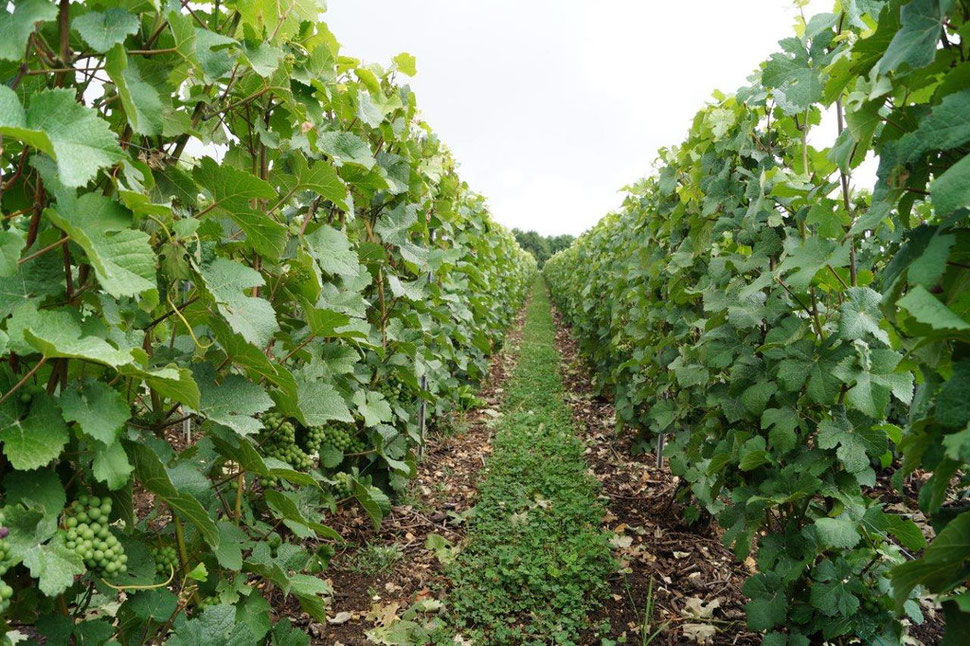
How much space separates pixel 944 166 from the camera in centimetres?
120

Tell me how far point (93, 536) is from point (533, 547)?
2856mm

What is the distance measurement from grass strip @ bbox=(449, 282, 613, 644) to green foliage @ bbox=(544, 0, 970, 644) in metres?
0.85

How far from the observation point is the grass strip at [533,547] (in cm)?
294

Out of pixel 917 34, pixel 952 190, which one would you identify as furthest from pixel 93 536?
pixel 917 34

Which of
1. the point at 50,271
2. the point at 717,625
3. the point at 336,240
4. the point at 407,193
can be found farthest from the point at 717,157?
the point at 50,271

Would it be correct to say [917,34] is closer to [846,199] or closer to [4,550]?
[846,199]

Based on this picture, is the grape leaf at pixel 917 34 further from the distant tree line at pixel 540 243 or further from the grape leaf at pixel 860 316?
the distant tree line at pixel 540 243

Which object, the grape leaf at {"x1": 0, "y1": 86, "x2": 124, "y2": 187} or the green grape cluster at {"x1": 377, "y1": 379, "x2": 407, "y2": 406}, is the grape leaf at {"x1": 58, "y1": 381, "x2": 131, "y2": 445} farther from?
the green grape cluster at {"x1": 377, "y1": 379, "x2": 407, "y2": 406}

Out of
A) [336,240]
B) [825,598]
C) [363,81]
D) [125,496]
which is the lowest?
[825,598]

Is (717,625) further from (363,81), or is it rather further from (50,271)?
(363,81)

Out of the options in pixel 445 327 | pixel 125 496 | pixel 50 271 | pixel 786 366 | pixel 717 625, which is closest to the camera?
pixel 50 271

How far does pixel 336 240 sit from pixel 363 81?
1309 mm

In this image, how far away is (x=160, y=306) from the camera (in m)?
1.69

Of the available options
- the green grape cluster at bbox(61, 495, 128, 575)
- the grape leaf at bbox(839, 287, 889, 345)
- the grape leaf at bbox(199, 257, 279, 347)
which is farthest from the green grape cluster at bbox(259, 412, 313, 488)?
the grape leaf at bbox(839, 287, 889, 345)
